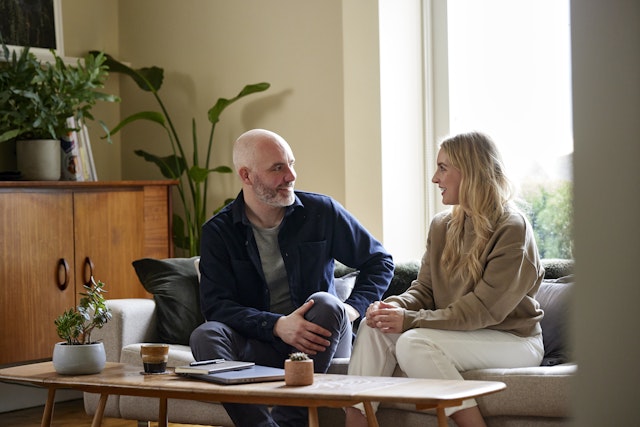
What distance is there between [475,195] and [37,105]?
86.6 inches

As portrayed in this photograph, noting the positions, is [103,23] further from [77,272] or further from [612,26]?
[612,26]

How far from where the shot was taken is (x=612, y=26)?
1.93ft

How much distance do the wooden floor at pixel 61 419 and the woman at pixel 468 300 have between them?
1.51 m

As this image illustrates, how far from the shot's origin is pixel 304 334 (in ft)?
8.79

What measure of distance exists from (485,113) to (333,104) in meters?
0.69

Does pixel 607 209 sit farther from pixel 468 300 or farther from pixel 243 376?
pixel 468 300

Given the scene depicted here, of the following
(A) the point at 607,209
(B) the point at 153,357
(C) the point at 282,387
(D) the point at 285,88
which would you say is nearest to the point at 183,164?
(D) the point at 285,88

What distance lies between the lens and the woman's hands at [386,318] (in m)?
2.69

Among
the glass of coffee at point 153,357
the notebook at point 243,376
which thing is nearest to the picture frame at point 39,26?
the glass of coffee at point 153,357

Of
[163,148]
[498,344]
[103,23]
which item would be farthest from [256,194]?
[103,23]

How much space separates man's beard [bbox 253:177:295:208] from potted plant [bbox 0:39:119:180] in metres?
1.44

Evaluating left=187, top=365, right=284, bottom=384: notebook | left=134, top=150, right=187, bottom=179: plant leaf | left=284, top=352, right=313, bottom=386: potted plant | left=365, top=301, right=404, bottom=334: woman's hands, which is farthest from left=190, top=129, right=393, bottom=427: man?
left=134, top=150, right=187, bottom=179: plant leaf

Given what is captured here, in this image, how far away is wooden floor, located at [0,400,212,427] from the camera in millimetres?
3945

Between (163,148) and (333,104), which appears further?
(163,148)
